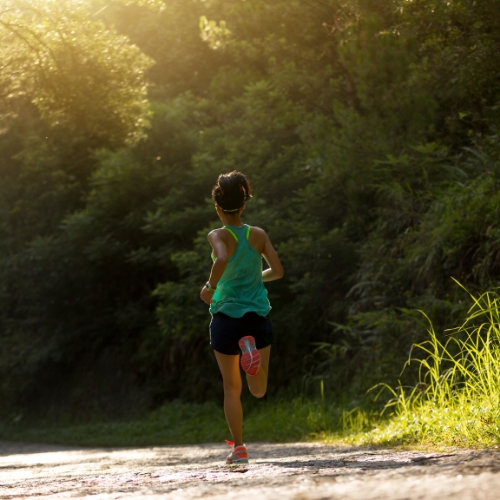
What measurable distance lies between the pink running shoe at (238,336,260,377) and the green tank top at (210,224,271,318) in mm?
201

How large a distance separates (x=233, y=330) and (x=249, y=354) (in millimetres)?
229

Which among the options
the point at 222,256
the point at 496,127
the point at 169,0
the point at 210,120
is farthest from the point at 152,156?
the point at 222,256

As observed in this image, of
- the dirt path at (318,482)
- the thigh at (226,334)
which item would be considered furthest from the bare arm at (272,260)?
the dirt path at (318,482)

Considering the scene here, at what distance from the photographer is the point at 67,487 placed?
16.6ft

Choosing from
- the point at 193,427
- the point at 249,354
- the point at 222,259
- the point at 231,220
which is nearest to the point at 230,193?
the point at 231,220

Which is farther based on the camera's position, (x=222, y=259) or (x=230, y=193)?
(x=230, y=193)

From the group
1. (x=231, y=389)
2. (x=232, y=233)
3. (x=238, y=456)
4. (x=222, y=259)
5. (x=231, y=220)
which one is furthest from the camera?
(x=231, y=220)

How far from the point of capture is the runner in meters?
6.43

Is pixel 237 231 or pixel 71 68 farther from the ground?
pixel 71 68

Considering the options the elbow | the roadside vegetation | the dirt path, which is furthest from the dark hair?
the roadside vegetation

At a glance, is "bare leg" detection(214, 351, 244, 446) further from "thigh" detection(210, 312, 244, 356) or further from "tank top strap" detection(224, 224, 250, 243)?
"tank top strap" detection(224, 224, 250, 243)

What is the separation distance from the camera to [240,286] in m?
6.52

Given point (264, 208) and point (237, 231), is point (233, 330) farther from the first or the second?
point (264, 208)

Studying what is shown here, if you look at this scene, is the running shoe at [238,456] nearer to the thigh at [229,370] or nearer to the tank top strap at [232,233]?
the thigh at [229,370]
